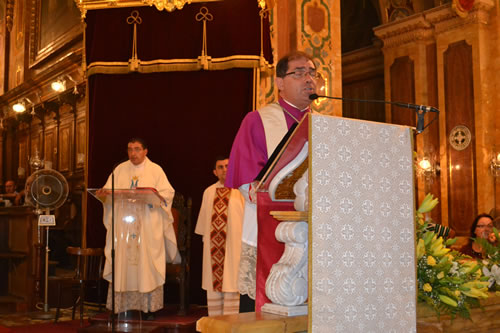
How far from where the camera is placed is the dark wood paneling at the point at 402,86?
14.1m

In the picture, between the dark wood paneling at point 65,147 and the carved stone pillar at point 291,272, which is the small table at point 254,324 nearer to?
the carved stone pillar at point 291,272

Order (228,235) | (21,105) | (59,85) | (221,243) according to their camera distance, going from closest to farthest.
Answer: (228,235) < (221,243) < (59,85) < (21,105)

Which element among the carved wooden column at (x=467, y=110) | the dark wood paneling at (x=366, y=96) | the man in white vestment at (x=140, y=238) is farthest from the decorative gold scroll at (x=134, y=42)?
the dark wood paneling at (x=366, y=96)

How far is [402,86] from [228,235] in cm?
885

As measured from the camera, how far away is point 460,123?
13.1 metres

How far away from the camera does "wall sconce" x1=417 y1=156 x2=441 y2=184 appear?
1352 cm

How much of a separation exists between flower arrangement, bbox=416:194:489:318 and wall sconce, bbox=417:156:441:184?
10825 mm

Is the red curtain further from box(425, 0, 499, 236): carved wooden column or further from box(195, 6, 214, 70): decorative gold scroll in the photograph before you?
box(425, 0, 499, 236): carved wooden column

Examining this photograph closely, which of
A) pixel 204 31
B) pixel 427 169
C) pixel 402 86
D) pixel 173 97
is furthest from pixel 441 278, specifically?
pixel 402 86

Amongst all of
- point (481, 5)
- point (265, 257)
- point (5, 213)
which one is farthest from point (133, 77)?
point (481, 5)

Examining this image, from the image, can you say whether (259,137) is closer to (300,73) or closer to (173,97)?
(300,73)

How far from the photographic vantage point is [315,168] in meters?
2.21

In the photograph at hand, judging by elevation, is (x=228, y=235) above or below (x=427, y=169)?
below

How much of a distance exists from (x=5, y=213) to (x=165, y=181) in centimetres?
360
